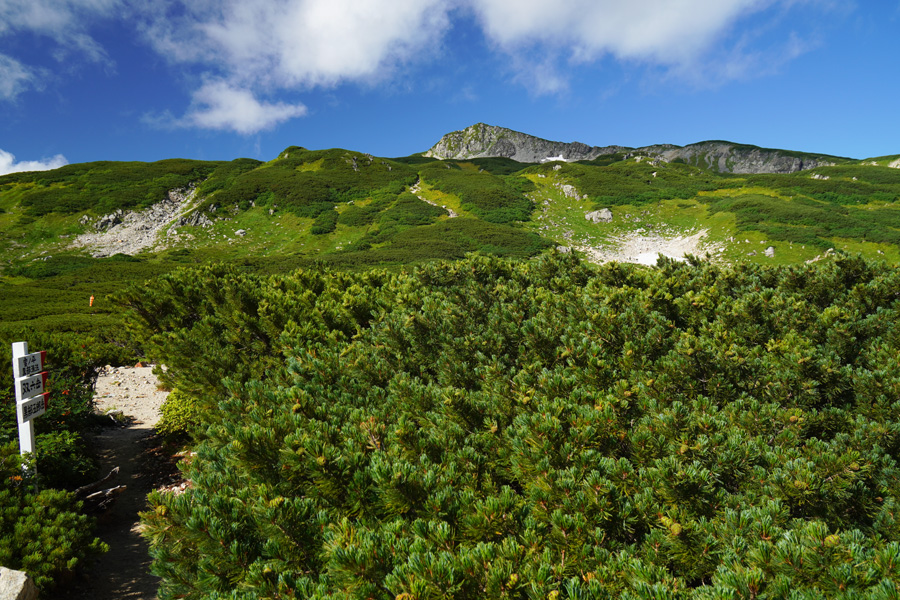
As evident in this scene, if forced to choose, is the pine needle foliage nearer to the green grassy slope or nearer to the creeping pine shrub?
the creeping pine shrub

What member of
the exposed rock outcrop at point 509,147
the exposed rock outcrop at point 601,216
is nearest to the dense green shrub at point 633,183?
the exposed rock outcrop at point 601,216

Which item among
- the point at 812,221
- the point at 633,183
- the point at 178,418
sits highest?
the point at 633,183

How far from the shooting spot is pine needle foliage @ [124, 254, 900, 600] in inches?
78.2

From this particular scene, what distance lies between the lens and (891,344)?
14.9 ft

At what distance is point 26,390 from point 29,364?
348mm

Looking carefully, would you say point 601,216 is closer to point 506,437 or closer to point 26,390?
point 506,437

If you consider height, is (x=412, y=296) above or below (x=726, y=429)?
above

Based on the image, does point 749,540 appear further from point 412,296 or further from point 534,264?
point 534,264

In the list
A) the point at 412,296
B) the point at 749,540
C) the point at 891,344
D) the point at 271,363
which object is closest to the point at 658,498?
the point at 749,540

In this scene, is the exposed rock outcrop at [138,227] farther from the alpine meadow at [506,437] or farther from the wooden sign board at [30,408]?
the wooden sign board at [30,408]

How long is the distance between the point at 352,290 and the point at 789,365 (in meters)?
7.01

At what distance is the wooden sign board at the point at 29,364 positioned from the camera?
5297mm

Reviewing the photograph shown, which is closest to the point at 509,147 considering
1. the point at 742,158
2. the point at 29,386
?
the point at 742,158

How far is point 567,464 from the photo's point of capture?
293 cm
